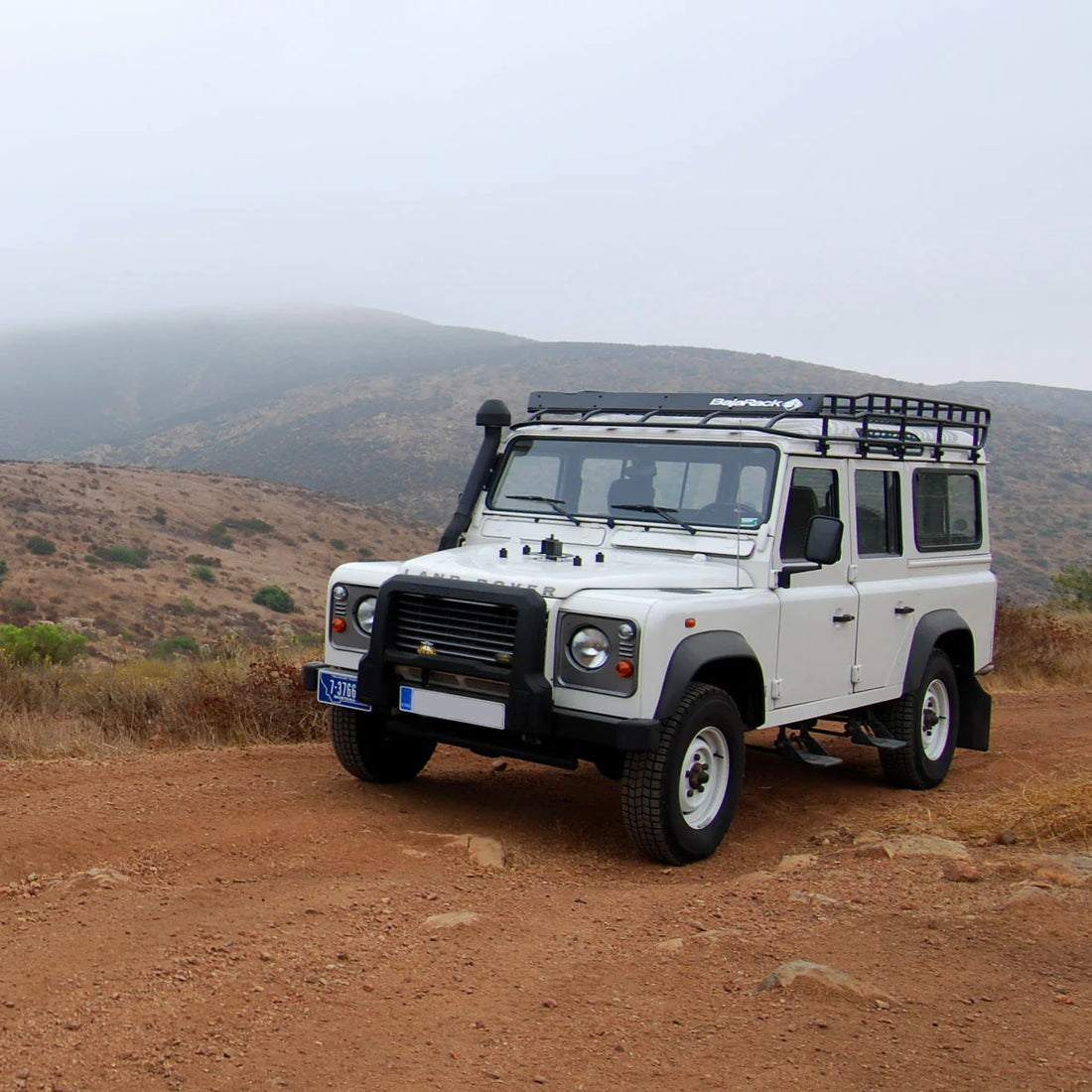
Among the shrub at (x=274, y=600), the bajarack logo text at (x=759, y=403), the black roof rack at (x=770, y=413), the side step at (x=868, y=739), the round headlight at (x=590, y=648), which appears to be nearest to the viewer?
the round headlight at (x=590, y=648)

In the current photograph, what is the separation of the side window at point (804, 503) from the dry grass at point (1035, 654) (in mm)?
7244

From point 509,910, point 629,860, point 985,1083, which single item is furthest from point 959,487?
point 985,1083

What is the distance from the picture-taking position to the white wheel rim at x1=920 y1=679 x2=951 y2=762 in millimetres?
8289

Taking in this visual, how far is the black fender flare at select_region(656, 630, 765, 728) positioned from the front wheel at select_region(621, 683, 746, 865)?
0.11m

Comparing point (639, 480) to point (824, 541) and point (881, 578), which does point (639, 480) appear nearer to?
point (824, 541)

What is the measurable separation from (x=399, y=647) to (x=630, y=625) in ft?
4.09

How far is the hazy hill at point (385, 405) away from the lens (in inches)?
2381

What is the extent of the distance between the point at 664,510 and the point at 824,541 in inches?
36.5

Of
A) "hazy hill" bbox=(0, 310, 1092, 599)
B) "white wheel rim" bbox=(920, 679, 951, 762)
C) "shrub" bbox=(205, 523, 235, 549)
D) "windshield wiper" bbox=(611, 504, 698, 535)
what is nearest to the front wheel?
"windshield wiper" bbox=(611, 504, 698, 535)

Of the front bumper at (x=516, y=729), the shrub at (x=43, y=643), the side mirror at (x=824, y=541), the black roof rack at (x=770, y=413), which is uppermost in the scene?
the black roof rack at (x=770, y=413)

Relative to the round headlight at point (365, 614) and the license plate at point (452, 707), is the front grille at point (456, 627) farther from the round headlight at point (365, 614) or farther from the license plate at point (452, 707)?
the round headlight at point (365, 614)

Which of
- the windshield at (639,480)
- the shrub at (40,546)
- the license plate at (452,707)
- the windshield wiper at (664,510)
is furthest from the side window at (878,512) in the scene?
the shrub at (40,546)

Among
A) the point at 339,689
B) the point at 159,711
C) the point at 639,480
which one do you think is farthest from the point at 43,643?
the point at 639,480

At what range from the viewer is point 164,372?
119m
